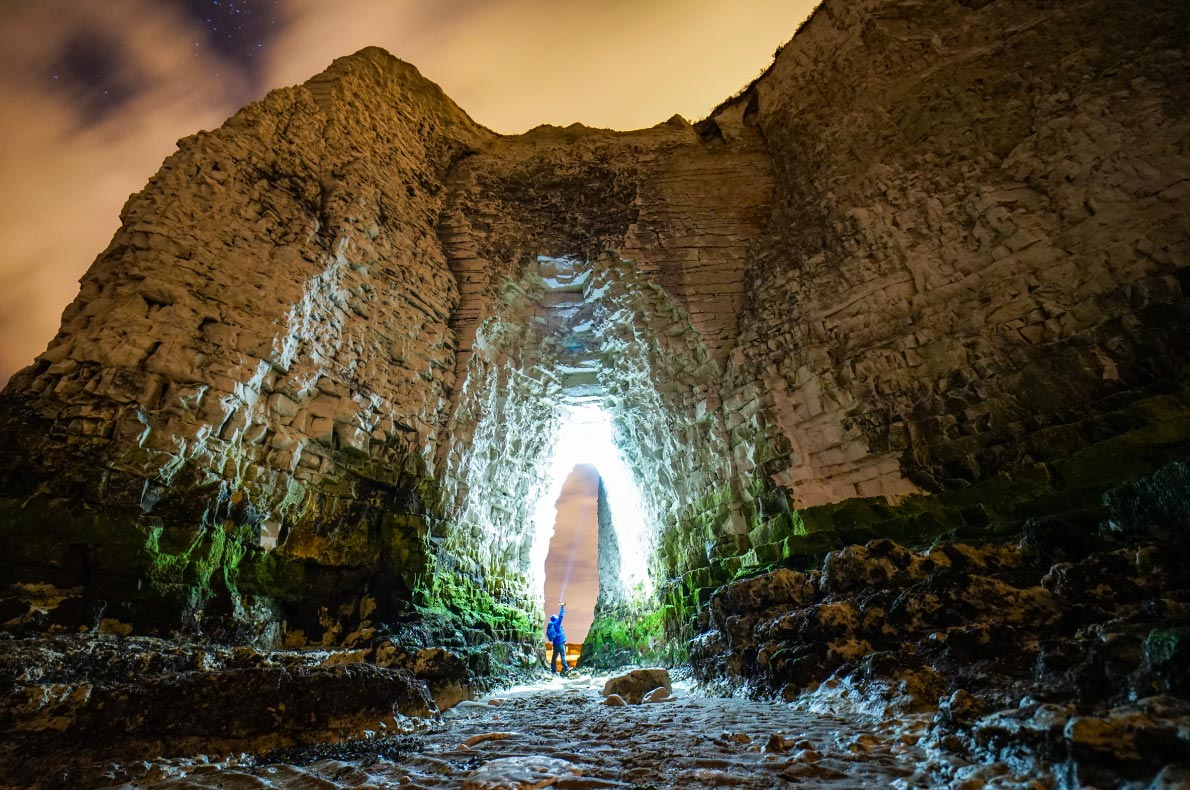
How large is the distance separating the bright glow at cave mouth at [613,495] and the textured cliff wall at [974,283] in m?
4.93

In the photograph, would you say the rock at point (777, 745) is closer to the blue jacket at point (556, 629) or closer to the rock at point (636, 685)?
the rock at point (636, 685)

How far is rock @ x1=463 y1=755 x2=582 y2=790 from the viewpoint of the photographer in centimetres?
213

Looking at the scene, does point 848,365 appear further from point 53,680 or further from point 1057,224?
point 53,680

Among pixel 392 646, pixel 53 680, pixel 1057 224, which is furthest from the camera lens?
pixel 1057 224

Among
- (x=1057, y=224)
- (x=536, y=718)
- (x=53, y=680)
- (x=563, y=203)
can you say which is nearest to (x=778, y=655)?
(x=536, y=718)

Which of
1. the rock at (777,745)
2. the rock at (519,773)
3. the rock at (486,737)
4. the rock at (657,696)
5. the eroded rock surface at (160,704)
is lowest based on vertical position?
the rock at (657,696)

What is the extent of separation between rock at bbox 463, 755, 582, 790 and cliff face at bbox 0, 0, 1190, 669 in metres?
5.18

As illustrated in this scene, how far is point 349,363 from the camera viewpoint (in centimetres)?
836

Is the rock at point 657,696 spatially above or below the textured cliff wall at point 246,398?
below

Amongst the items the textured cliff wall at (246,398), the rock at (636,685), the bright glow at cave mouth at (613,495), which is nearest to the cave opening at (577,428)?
the bright glow at cave mouth at (613,495)

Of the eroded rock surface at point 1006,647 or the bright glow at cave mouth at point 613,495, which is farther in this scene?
the bright glow at cave mouth at point 613,495

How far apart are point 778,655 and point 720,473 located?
4916 millimetres

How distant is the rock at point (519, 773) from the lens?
6.98 ft

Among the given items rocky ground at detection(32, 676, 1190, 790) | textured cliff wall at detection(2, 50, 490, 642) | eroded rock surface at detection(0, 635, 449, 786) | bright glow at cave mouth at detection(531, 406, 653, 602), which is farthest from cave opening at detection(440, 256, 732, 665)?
rocky ground at detection(32, 676, 1190, 790)
